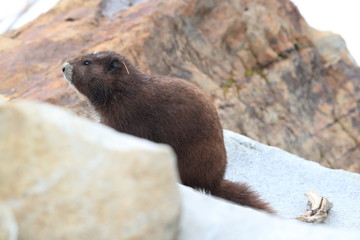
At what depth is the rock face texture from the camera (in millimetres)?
8281

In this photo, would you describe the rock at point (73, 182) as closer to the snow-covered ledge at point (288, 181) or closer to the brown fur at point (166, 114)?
the snow-covered ledge at point (288, 181)

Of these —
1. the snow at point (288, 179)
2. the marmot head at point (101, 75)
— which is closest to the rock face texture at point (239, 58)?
the snow at point (288, 179)

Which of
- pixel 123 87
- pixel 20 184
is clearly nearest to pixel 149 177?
pixel 20 184

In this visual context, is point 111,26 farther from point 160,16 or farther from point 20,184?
point 20,184

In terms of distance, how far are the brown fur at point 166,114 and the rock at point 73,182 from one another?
7.06ft

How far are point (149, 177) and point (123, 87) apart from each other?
250cm

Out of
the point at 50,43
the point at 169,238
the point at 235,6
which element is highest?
the point at 169,238

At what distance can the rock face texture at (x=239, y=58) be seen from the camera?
8.28 metres

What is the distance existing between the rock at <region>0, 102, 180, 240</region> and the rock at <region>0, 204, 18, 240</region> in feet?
0.07

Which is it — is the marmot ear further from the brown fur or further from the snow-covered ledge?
the snow-covered ledge

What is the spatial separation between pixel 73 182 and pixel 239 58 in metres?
7.44

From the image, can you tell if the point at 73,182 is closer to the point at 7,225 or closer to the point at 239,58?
the point at 7,225

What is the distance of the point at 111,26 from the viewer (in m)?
8.65

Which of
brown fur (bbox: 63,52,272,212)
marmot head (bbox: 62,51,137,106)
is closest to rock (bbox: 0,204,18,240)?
brown fur (bbox: 63,52,272,212)
